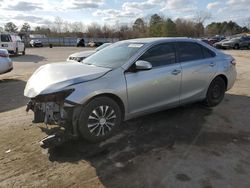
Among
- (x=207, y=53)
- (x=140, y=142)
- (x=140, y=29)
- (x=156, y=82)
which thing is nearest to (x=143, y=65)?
(x=156, y=82)

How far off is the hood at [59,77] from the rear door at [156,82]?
57cm

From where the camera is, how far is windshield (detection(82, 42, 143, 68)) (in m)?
4.72

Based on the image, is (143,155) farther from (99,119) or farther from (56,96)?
(56,96)

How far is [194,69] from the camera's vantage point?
5461 millimetres

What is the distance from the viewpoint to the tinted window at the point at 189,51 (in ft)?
17.7

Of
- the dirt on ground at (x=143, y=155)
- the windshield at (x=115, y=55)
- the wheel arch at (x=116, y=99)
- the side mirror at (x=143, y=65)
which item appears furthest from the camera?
the windshield at (x=115, y=55)

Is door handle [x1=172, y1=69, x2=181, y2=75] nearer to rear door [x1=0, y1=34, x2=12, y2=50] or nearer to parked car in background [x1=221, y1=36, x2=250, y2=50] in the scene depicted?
rear door [x1=0, y1=34, x2=12, y2=50]

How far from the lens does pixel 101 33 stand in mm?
77438

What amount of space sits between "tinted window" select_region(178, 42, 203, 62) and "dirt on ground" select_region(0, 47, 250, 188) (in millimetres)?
1190

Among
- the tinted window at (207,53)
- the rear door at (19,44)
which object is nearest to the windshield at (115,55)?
the tinted window at (207,53)

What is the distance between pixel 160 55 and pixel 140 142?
1.69 metres

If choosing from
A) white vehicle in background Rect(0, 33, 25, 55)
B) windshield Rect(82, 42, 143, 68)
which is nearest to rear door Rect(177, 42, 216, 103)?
windshield Rect(82, 42, 143, 68)

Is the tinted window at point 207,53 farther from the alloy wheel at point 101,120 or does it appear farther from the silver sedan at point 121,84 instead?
the alloy wheel at point 101,120

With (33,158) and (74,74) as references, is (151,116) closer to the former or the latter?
(74,74)
